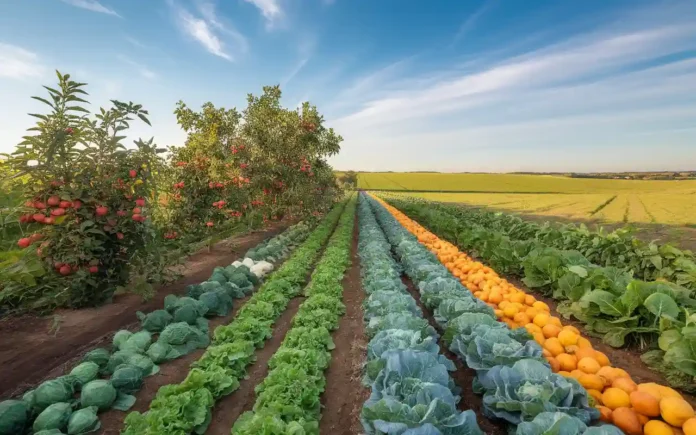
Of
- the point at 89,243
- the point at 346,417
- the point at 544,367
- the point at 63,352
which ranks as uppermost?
the point at 89,243

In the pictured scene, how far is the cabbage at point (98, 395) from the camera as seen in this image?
3872mm

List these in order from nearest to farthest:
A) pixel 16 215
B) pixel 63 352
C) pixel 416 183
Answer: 1. pixel 63 352
2. pixel 16 215
3. pixel 416 183

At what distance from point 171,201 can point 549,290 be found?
11752 mm

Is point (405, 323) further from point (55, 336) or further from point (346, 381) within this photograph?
point (55, 336)

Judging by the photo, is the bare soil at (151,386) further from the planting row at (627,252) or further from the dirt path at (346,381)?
the planting row at (627,252)

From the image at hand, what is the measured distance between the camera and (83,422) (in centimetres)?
355

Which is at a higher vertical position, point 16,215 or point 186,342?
point 16,215

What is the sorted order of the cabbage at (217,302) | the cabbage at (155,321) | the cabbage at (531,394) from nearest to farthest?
the cabbage at (531,394) < the cabbage at (155,321) < the cabbage at (217,302)

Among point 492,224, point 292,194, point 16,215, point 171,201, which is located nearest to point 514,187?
point 492,224

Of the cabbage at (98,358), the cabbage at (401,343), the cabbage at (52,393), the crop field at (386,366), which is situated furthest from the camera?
the cabbage at (98,358)

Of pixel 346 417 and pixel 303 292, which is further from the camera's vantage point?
pixel 303 292

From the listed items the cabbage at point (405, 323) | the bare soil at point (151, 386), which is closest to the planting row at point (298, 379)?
the cabbage at point (405, 323)

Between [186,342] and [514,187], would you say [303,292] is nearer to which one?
[186,342]

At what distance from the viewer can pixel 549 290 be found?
26.5ft
